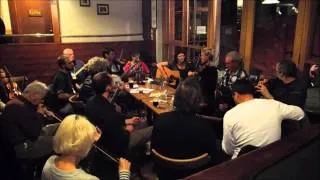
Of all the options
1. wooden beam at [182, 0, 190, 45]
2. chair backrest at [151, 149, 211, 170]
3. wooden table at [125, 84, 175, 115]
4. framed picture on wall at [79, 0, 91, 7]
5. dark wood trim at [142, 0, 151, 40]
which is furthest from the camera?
dark wood trim at [142, 0, 151, 40]

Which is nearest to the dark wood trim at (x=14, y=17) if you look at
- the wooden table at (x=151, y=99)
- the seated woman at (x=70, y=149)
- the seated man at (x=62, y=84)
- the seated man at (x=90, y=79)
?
the seated man at (x=62, y=84)

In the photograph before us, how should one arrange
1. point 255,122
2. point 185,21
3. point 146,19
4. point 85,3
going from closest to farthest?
point 255,122, point 185,21, point 85,3, point 146,19

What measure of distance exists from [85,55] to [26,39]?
1.56 m

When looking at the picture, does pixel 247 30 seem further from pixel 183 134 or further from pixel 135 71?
pixel 183 134

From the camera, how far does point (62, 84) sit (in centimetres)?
394

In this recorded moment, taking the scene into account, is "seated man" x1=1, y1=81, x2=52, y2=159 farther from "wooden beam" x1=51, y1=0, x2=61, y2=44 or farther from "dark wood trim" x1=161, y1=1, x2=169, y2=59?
"dark wood trim" x1=161, y1=1, x2=169, y2=59

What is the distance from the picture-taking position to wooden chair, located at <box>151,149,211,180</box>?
200 cm

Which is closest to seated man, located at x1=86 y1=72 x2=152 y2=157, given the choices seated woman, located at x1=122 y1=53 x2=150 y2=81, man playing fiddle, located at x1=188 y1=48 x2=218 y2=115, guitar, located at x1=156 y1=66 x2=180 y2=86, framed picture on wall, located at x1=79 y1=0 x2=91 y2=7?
man playing fiddle, located at x1=188 y1=48 x2=218 y2=115

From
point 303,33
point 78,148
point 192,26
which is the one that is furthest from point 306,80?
point 78,148

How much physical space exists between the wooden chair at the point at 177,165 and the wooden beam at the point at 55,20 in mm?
4867

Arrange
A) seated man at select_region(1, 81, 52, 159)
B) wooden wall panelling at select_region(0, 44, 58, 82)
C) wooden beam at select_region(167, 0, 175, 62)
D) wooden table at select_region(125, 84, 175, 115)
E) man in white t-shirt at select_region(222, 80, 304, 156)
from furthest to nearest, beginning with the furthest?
wooden beam at select_region(167, 0, 175, 62), wooden wall panelling at select_region(0, 44, 58, 82), wooden table at select_region(125, 84, 175, 115), seated man at select_region(1, 81, 52, 159), man in white t-shirt at select_region(222, 80, 304, 156)

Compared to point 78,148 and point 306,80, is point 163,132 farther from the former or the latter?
point 306,80

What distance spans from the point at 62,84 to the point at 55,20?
281 centimetres

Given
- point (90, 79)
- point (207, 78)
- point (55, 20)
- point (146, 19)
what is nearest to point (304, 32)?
point (207, 78)
